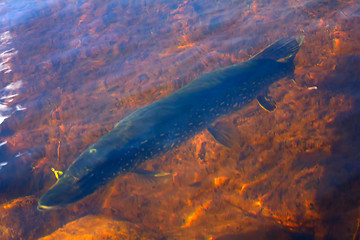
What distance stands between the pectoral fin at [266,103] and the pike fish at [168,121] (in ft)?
0.06

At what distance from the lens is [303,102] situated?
3957 mm

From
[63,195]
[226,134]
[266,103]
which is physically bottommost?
[226,134]

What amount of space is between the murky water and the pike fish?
496 millimetres

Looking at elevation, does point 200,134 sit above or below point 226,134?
below

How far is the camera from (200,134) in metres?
4.20

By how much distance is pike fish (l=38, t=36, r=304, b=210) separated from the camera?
296 cm

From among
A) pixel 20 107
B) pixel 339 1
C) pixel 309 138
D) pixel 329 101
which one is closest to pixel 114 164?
pixel 309 138

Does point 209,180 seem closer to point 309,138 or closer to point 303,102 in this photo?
point 309,138

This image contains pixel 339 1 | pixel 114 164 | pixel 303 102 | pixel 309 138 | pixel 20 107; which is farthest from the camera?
pixel 339 1

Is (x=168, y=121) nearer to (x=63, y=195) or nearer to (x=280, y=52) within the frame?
(x=63, y=195)

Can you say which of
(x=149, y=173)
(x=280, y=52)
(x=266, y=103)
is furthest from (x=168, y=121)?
(x=280, y=52)

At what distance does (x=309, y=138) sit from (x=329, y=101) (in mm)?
932

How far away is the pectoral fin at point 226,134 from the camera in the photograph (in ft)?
12.3

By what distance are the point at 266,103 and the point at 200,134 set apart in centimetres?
138
